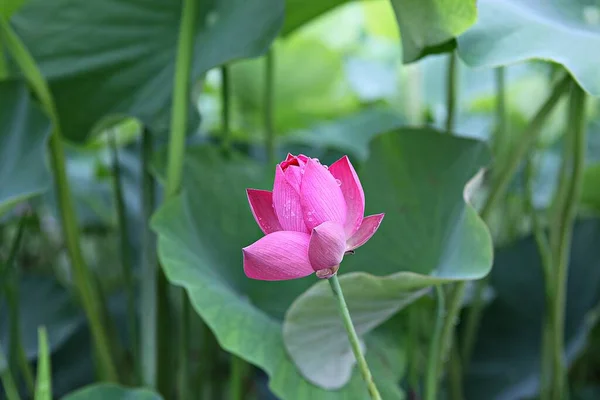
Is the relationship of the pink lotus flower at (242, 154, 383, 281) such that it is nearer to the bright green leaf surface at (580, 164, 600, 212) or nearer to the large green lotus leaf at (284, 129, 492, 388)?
the large green lotus leaf at (284, 129, 492, 388)

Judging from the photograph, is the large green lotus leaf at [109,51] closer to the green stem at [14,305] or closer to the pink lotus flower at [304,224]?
the green stem at [14,305]

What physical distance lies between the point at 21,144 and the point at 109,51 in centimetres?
15

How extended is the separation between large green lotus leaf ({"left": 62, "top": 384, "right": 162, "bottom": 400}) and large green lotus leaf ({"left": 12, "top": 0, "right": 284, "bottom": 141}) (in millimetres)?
258

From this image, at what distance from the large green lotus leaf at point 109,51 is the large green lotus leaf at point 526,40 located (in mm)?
259

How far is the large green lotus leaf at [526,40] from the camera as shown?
40 centimetres

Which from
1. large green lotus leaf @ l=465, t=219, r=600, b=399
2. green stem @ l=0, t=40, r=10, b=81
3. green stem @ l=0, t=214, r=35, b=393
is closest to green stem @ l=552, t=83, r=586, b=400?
large green lotus leaf @ l=465, t=219, r=600, b=399

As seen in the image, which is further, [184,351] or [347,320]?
[184,351]

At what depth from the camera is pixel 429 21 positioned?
0.43 metres

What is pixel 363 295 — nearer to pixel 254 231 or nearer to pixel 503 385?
pixel 254 231

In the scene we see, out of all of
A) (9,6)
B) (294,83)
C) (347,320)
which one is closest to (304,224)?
(347,320)

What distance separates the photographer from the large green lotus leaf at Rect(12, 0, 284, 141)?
0.63 metres

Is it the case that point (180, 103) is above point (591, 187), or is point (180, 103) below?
above

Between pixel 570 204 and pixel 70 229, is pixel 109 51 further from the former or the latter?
pixel 570 204

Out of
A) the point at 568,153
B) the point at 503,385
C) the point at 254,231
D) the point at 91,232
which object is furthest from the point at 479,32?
the point at 91,232
